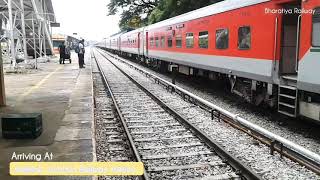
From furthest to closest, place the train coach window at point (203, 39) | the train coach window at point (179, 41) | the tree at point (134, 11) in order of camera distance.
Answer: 1. the tree at point (134, 11)
2. the train coach window at point (179, 41)
3. the train coach window at point (203, 39)

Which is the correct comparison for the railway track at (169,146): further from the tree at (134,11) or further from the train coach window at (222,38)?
the tree at (134,11)

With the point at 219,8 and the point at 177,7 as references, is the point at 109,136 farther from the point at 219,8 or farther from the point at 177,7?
the point at 177,7

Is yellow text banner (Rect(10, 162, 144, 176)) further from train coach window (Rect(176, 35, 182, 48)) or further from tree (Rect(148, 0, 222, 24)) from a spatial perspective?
tree (Rect(148, 0, 222, 24))

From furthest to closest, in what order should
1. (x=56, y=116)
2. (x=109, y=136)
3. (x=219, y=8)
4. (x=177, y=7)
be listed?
(x=177, y=7) < (x=219, y=8) < (x=56, y=116) < (x=109, y=136)

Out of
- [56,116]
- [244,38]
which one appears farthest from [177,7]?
[56,116]

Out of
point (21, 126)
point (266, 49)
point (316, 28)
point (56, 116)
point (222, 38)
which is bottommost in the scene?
point (56, 116)

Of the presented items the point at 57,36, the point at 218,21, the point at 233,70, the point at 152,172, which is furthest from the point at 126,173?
the point at 57,36

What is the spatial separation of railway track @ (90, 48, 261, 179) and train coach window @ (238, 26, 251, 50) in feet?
8.09

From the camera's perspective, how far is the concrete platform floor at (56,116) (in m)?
7.47

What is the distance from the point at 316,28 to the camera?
315 inches

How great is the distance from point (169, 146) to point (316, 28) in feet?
11.1

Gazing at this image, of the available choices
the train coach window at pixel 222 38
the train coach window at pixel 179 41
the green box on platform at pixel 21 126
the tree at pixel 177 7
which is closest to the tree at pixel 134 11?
the tree at pixel 177 7

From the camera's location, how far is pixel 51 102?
43.2 ft

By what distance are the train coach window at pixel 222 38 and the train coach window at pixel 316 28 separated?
15.3ft
